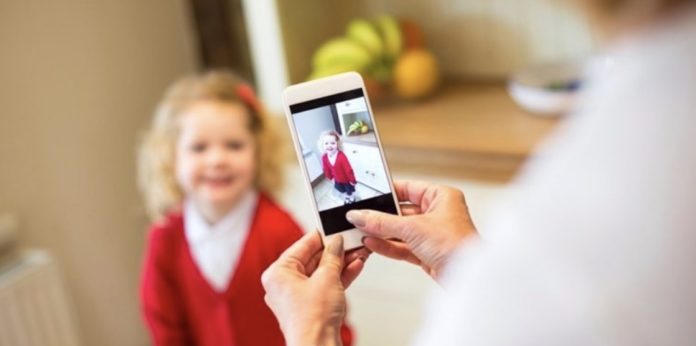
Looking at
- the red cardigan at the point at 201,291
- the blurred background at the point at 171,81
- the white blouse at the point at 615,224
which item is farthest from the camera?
the blurred background at the point at 171,81

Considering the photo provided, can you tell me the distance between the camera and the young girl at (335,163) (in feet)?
2.49

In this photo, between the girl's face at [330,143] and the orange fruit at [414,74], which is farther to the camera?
the orange fruit at [414,74]

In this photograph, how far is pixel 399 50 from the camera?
1.72 meters

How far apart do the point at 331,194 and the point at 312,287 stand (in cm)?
10

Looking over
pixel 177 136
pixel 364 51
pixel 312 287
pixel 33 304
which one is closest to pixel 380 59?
pixel 364 51

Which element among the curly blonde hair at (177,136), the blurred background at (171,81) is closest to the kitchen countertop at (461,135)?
the blurred background at (171,81)

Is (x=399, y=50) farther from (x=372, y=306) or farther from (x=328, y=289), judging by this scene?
(x=328, y=289)

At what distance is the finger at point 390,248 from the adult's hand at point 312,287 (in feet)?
0.03

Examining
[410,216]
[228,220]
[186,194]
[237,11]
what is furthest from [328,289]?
[237,11]

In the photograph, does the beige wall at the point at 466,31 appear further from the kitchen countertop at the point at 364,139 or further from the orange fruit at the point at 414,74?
the kitchen countertop at the point at 364,139

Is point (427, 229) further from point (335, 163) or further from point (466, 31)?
point (466, 31)

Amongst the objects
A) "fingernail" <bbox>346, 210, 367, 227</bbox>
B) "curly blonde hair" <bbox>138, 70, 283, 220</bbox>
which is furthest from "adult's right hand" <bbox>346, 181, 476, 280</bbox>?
"curly blonde hair" <bbox>138, 70, 283, 220</bbox>

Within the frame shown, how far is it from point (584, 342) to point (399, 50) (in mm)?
1326

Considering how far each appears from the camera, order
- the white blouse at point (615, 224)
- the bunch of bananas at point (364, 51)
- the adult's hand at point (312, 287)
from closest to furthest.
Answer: the white blouse at point (615, 224) < the adult's hand at point (312, 287) < the bunch of bananas at point (364, 51)
